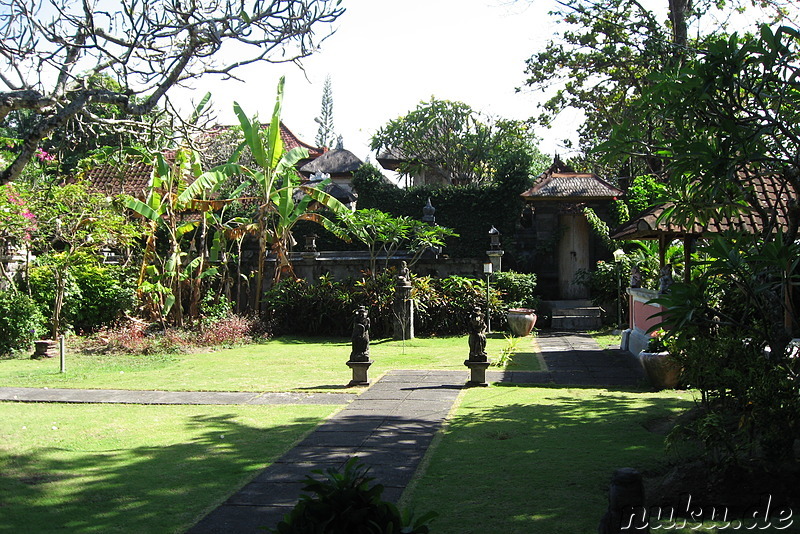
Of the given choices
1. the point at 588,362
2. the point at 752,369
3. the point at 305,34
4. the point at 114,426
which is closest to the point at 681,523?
the point at 752,369

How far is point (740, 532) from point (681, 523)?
0.35m

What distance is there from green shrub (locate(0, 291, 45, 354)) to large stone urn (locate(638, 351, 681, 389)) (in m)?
11.7

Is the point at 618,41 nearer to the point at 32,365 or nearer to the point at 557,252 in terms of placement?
the point at 557,252

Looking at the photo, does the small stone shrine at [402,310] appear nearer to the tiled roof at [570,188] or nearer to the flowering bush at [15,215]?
the tiled roof at [570,188]

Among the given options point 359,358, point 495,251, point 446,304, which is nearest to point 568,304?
point 495,251

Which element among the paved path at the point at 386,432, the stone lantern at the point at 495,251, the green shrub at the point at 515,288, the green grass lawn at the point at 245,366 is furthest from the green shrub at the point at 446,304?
the paved path at the point at 386,432

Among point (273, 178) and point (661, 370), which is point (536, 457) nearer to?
point (661, 370)

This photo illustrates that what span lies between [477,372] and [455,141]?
18.8 m

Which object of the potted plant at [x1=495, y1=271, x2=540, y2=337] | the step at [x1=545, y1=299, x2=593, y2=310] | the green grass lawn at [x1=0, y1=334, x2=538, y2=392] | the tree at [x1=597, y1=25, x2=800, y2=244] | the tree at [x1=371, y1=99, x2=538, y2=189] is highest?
the tree at [x1=371, y1=99, x2=538, y2=189]

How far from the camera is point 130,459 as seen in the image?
20.4ft

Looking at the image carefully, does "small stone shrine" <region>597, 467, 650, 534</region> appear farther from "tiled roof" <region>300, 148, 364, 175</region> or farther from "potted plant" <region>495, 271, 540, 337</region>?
"tiled roof" <region>300, 148, 364, 175</region>

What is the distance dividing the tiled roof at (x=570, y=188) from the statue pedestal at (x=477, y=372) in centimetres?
1257

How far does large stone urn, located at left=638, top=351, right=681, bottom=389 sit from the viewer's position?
30.9ft

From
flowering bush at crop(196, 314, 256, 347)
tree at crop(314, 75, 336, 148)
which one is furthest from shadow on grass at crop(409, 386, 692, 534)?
tree at crop(314, 75, 336, 148)
